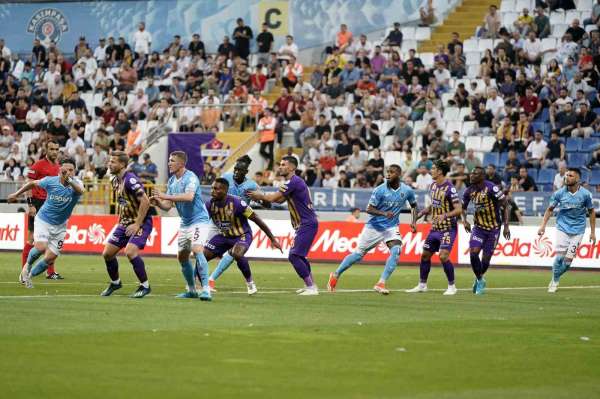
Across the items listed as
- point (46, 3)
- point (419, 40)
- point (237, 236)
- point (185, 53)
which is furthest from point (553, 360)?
point (46, 3)

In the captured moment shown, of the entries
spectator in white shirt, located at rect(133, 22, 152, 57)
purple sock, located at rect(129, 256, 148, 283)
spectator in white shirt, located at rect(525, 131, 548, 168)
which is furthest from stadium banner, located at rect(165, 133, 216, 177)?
purple sock, located at rect(129, 256, 148, 283)

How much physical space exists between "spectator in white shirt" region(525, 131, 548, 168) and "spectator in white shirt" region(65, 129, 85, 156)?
48.7ft

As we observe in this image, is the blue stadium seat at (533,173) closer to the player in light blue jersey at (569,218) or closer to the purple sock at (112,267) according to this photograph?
the player in light blue jersey at (569,218)

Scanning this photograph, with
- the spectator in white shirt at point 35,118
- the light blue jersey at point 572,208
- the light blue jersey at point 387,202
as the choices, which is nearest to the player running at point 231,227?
the light blue jersey at point 387,202

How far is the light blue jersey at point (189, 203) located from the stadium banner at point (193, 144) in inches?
818

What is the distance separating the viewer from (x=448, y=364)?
12062 millimetres

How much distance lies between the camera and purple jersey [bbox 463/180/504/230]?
882 inches

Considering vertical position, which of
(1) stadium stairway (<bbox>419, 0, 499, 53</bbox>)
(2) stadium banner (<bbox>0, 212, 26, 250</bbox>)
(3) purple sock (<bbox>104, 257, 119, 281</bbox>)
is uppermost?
(1) stadium stairway (<bbox>419, 0, 499, 53</bbox>)

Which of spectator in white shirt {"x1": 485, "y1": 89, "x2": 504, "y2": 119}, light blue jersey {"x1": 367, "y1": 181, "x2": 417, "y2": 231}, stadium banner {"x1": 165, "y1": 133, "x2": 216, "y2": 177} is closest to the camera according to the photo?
light blue jersey {"x1": 367, "y1": 181, "x2": 417, "y2": 231}

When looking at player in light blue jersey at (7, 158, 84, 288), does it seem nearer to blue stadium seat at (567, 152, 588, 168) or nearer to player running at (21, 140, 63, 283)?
player running at (21, 140, 63, 283)

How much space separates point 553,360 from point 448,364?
46.8 inches

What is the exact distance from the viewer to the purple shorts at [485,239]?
22375 mm

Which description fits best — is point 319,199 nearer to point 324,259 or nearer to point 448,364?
point 324,259

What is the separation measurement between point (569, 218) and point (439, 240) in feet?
8.93
